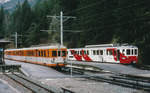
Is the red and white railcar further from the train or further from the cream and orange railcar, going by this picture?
the cream and orange railcar

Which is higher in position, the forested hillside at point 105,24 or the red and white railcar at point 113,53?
the forested hillside at point 105,24

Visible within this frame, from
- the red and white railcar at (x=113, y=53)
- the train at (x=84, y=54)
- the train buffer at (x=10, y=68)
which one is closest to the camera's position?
the train buffer at (x=10, y=68)

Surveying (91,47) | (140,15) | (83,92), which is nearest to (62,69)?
(91,47)

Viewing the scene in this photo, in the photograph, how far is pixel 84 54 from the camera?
1716 inches

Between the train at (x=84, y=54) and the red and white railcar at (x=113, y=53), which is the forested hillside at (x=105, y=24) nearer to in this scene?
the red and white railcar at (x=113, y=53)

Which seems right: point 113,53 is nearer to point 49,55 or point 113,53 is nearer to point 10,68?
point 49,55

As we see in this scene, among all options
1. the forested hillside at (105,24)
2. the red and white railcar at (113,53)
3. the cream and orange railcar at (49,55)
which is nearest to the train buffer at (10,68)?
the cream and orange railcar at (49,55)

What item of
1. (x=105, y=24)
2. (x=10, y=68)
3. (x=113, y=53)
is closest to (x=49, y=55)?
(x=10, y=68)

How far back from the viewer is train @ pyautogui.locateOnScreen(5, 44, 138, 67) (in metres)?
30.3

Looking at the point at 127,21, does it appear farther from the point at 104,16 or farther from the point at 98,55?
the point at 104,16

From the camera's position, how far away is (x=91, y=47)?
1633 inches

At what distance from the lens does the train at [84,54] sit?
3028cm

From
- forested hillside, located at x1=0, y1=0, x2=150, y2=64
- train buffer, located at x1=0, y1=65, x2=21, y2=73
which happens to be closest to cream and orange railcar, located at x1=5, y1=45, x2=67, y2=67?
train buffer, located at x1=0, y1=65, x2=21, y2=73

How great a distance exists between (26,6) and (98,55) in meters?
86.9
